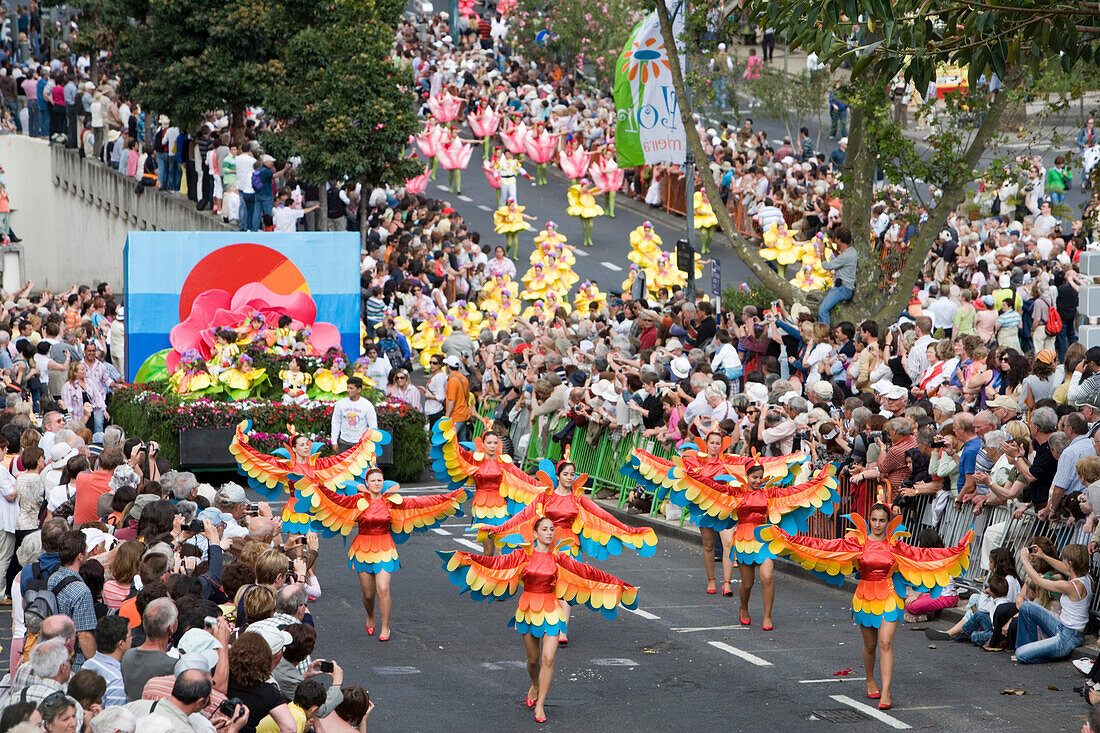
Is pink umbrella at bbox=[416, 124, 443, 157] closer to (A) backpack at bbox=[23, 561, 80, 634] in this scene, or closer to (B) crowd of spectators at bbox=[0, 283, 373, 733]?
(B) crowd of spectators at bbox=[0, 283, 373, 733]

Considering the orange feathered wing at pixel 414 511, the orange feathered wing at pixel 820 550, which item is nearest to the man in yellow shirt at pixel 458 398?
the orange feathered wing at pixel 414 511

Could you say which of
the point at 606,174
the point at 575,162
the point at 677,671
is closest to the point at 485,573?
the point at 677,671

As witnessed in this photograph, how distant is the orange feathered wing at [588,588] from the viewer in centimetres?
1112

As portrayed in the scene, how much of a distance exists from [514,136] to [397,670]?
29.3 metres

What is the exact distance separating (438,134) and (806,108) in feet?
29.6

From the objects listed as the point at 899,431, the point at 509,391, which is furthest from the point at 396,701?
the point at 509,391

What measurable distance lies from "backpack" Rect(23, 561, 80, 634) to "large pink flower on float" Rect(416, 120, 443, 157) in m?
30.2

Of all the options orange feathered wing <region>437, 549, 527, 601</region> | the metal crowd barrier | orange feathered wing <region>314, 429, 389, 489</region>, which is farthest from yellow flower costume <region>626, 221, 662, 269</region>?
orange feathered wing <region>437, 549, 527, 601</region>

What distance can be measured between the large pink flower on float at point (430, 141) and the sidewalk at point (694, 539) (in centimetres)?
2158

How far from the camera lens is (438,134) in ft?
129

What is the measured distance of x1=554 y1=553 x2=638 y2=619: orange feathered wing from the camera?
1112cm

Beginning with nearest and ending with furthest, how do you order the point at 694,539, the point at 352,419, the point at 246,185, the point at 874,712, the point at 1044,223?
the point at 874,712, the point at 694,539, the point at 352,419, the point at 1044,223, the point at 246,185

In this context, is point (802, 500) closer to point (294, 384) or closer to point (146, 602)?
point (146, 602)

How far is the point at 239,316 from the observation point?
69.5 feet
